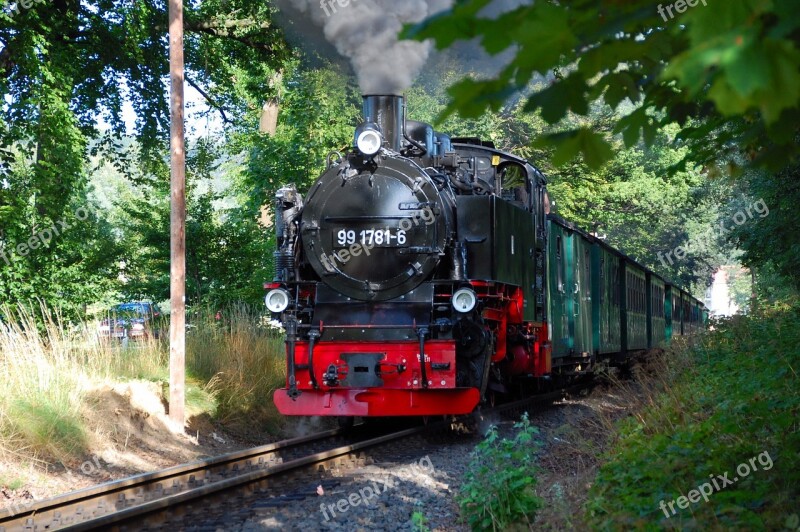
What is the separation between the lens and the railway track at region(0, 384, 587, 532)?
5.84 metres

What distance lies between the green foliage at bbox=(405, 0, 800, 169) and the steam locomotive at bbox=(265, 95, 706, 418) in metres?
6.29

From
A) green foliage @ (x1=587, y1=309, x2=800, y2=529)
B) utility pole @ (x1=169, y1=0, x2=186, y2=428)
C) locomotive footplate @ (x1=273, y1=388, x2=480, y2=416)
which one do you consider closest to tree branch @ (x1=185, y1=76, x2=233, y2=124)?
utility pole @ (x1=169, y1=0, x2=186, y2=428)

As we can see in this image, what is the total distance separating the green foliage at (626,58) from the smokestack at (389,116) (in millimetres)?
7172

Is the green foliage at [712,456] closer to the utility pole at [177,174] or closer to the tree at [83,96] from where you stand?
the utility pole at [177,174]

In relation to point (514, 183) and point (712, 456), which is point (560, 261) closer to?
point (514, 183)

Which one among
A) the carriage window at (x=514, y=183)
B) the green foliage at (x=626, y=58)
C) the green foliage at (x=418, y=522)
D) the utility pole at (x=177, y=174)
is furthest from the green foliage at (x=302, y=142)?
the green foliage at (x=626, y=58)

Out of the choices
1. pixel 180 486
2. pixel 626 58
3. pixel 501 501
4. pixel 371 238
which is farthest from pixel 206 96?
pixel 626 58

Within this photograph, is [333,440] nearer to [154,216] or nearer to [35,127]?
[35,127]

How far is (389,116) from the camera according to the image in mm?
10242

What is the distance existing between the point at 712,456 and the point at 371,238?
5010 mm

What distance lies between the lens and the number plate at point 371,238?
31.6 feet

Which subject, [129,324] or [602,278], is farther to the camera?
[602,278]

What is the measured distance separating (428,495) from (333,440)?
11.1ft

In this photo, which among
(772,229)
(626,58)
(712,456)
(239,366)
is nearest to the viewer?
(626,58)
